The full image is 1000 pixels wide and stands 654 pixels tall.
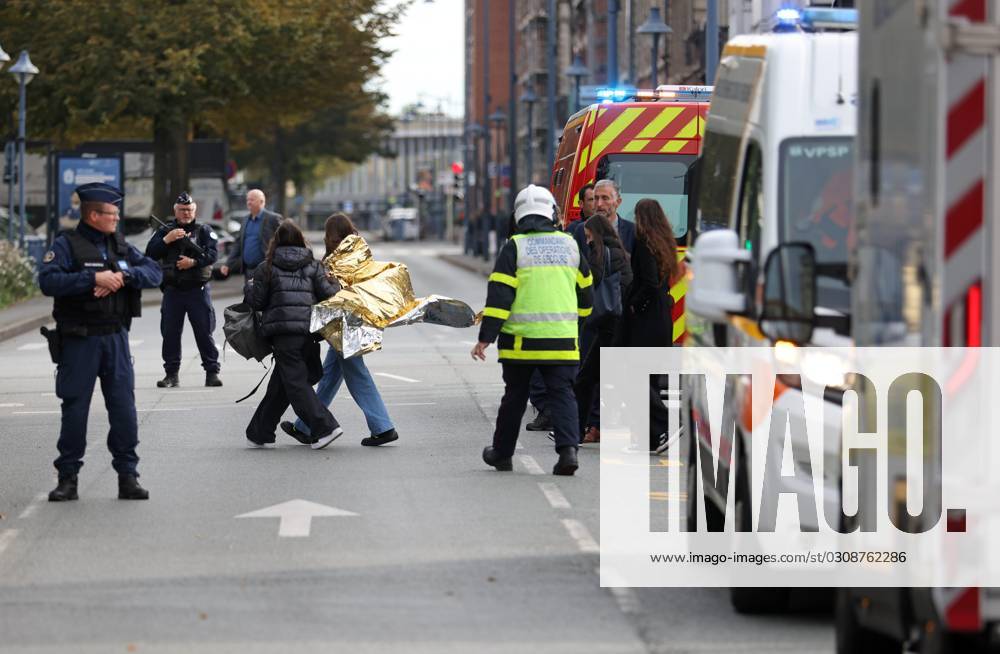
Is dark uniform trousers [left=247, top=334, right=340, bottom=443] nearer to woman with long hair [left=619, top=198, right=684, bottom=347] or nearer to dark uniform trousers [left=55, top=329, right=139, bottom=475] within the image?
woman with long hair [left=619, top=198, right=684, bottom=347]

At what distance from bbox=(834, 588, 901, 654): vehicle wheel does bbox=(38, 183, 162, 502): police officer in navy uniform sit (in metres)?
5.83

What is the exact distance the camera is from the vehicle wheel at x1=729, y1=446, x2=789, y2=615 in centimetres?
795

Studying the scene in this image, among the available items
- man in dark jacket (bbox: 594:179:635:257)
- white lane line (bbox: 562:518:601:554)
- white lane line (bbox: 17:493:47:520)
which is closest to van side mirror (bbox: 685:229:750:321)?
white lane line (bbox: 562:518:601:554)

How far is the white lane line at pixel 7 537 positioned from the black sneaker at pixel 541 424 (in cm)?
564

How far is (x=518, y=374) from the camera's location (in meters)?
12.4

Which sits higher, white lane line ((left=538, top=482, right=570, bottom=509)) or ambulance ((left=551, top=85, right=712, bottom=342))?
ambulance ((left=551, top=85, right=712, bottom=342))

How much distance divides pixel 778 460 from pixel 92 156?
1434 inches

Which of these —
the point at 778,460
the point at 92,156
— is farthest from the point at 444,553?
the point at 92,156

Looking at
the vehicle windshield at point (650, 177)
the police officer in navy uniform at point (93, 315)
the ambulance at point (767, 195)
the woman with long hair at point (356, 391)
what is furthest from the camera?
the vehicle windshield at point (650, 177)

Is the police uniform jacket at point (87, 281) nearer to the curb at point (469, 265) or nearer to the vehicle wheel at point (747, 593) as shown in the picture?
the vehicle wheel at point (747, 593)

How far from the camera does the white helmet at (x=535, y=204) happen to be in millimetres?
12242

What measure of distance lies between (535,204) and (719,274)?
4766 millimetres

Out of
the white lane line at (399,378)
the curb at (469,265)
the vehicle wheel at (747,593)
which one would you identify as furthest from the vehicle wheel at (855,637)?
the curb at (469,265)

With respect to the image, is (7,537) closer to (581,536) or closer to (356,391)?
(581,536)
